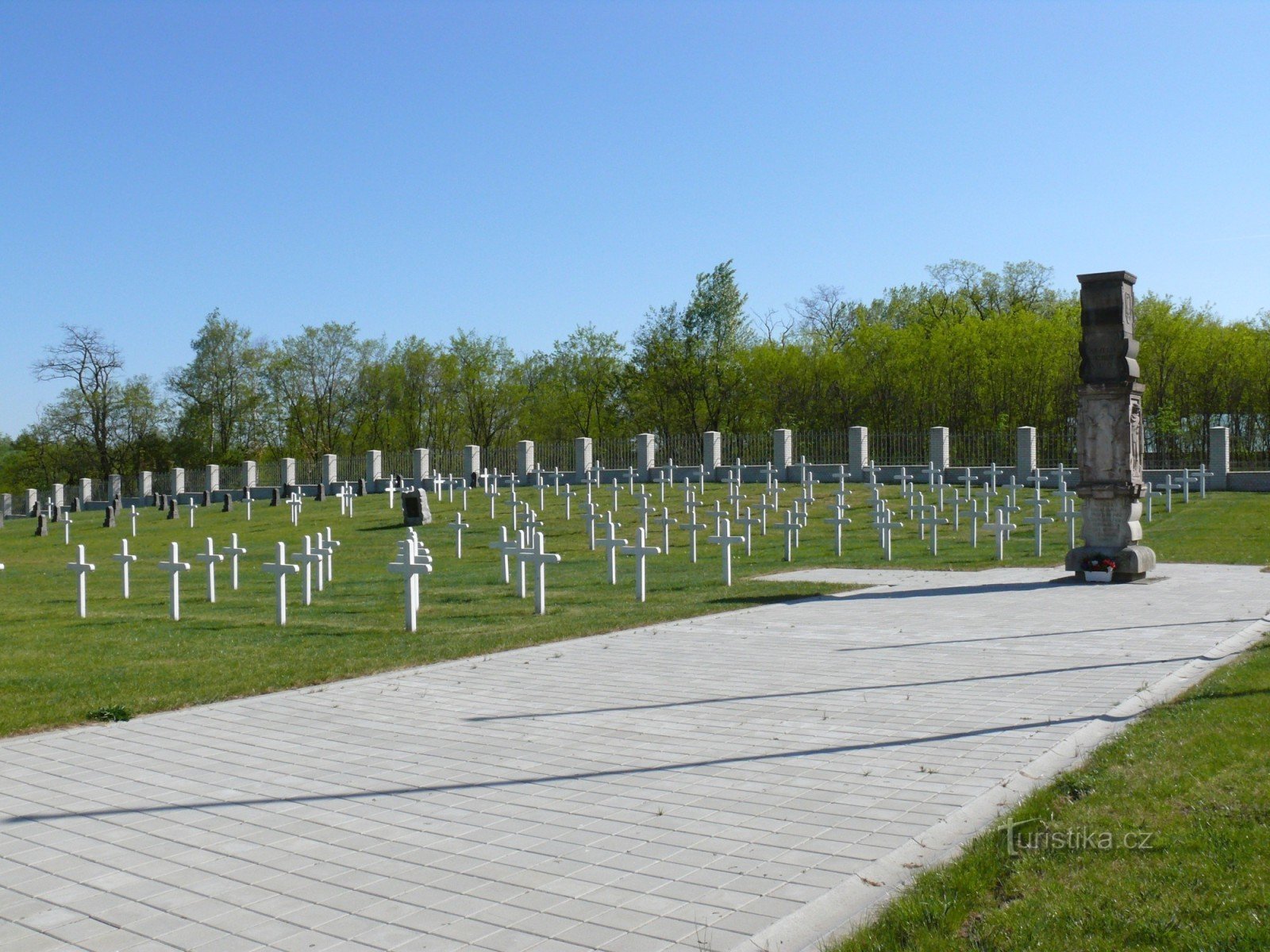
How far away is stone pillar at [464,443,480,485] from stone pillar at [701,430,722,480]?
991 centimetres

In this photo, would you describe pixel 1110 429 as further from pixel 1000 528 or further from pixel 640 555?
pixel 640 555

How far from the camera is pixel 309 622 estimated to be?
47.2 feet

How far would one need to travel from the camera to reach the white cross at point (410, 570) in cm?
1315

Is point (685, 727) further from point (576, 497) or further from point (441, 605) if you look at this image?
point (576, 497)

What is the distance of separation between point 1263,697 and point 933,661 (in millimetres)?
3024

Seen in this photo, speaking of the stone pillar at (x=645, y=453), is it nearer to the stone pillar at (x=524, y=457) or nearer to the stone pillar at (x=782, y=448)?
the stone pillar at (x=524, y=457)

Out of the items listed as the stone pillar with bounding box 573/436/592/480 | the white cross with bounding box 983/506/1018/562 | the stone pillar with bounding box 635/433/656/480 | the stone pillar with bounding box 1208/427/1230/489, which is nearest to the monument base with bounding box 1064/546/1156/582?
the white cross with bounding box 983/506/1018/562

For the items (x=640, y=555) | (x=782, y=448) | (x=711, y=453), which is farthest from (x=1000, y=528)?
(x=711, y=453)

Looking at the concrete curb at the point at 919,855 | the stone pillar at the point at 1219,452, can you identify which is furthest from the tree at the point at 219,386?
the concrete curb at the point at 919,855

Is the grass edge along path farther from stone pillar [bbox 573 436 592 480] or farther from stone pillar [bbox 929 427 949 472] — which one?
stone pillar [bbox 573 436 592 480]

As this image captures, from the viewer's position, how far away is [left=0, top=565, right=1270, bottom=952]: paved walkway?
445 cm

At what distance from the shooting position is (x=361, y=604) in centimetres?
1638

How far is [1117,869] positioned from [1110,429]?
45.0 feet

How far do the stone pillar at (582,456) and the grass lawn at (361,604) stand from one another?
1301 cm
